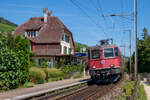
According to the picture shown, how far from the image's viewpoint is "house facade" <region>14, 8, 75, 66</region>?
128ft

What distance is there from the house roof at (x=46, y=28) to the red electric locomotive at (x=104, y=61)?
65.0 feet

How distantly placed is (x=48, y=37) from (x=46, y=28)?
296cm

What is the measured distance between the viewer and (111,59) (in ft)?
62.0

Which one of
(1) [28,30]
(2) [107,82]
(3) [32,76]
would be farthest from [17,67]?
(1) [28,30]

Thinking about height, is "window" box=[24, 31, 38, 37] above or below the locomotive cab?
above

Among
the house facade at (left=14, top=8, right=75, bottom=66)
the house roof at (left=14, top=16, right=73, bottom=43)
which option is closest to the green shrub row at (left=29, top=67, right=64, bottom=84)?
the house facade at (left=14, top=8, right=75, bottom=66)

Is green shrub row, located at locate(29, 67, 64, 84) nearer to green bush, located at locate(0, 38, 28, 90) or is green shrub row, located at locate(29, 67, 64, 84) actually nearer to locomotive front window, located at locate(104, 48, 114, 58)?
green bush, located at locate(0, 38, 28, 90)

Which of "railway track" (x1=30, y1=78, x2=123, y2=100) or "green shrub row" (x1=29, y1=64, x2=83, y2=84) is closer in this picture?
"railway track" (x1=30, y1=78, x2=123, y2=100)

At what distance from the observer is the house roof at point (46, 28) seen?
3989cm

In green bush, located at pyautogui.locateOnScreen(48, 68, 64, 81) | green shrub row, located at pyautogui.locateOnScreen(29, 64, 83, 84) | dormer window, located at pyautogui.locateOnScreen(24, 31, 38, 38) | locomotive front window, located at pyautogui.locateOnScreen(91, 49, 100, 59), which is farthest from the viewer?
dormer window, located at pyautogui.locateOnScreen(24, 31, 38, 38)

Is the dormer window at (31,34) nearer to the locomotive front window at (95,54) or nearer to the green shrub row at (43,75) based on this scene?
the green shrub row at (43,75)

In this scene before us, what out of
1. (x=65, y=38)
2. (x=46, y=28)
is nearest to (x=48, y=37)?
(x=46, y=28)

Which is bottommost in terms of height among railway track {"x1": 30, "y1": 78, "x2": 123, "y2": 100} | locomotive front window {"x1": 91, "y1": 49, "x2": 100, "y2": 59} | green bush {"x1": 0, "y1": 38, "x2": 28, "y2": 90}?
railway track {"x1": 30, "y1": 78, "x2": 123, "y2": 100}

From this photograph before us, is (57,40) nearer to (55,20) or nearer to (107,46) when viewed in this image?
(55,20)
